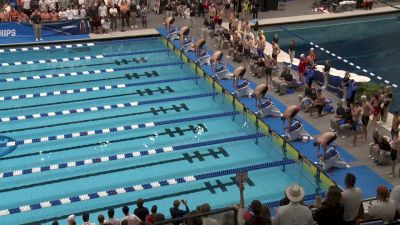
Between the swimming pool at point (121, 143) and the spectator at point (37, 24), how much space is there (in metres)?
2.06

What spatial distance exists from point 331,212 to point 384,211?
0.81 metres

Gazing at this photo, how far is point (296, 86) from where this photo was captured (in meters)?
16.7

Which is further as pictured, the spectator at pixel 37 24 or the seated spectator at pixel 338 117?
the spectator at pixel 37 24

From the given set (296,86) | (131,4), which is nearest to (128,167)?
(296,86)

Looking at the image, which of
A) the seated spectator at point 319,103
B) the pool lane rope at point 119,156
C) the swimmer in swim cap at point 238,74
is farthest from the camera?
the swimmer in swim cap at point 238,74

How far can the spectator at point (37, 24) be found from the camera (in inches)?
838

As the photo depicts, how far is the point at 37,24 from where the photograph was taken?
2142 centimetres

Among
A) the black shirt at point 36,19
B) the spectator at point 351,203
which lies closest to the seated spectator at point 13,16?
the black shirt at point 36,19

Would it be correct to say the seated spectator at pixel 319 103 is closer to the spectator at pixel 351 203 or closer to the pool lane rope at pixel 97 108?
the pool lane rope at pixel 97 108

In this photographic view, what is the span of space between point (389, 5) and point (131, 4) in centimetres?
1136

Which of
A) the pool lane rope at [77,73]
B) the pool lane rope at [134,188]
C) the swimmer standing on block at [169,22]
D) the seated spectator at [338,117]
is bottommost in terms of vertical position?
the pool lane rope at [134,188]

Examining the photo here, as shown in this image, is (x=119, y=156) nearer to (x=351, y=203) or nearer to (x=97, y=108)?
(x=97, y=108)

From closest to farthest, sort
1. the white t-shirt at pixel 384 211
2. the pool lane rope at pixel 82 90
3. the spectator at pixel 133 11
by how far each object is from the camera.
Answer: the white t-shirt at pixel 384 211, the pool lane rope at pixel 82 90, the spectator at pixel 133 11

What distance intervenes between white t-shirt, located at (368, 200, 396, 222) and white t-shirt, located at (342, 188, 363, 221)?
0.18m
